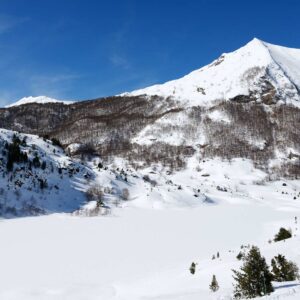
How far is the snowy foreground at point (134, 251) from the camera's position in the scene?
1150 inches

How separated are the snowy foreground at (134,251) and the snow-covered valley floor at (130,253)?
0.24 feet

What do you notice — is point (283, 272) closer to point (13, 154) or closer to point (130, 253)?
point (130, 253)

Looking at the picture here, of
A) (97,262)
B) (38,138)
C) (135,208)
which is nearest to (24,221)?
(135,208)

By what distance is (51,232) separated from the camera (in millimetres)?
57156

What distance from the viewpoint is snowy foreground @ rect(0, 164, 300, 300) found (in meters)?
29.2

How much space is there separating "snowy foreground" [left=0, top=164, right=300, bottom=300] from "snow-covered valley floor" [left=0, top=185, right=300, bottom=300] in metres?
0.07

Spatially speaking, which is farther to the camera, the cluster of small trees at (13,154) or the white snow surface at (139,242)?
the cluster of small trees at (13,154)

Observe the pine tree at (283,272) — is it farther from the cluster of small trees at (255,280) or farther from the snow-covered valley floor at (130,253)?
the cluster of small trees at (255,280)

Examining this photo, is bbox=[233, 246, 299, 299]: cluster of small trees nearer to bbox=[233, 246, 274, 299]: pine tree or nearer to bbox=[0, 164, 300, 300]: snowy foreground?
bbox=[233, 246, 274, 299]: pine tree

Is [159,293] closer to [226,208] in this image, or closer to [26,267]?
[26,267]

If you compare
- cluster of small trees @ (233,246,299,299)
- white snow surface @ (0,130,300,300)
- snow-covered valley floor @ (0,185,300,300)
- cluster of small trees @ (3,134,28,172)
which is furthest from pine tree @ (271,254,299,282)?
cluster of small trees @ (3,134,28,172)

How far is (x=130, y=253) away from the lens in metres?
43.8

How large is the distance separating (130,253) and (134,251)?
0.98 metres

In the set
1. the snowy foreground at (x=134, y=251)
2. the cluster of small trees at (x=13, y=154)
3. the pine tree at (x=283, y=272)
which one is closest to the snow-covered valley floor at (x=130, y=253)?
the snowy foreground at (x=134, y=251)
